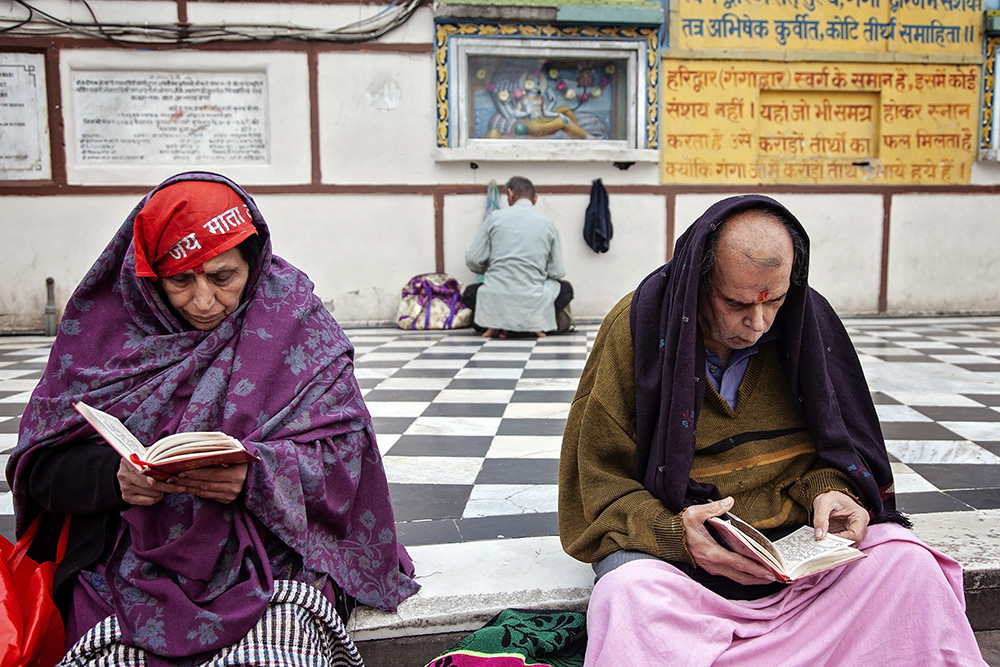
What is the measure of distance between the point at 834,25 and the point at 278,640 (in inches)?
307

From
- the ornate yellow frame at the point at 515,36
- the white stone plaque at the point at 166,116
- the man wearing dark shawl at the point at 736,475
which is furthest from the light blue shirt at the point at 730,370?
the white stone plaque at the point at 166,116

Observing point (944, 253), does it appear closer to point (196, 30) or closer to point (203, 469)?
point (196, 30)

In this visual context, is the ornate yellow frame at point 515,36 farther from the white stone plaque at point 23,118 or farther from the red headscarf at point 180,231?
the red headscarf at point 180,231

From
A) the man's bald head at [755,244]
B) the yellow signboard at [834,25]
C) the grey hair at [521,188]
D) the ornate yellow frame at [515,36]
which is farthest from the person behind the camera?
the yellow signboard at [834,25]

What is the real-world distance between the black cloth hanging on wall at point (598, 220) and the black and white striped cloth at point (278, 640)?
6.18 m

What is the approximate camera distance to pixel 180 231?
1529 mm

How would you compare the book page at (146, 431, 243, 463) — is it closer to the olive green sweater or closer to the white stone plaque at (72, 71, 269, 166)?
the olive green sweater

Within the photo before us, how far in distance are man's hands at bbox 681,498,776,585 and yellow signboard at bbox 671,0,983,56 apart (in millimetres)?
6717

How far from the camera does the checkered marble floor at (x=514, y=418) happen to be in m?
2.47

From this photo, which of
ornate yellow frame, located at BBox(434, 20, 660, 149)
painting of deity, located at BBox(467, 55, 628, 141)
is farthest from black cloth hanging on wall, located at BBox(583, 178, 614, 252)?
ornate yellow frame, located at BBox(434, 20, 660, 149)

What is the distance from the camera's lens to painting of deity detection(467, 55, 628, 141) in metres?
7.48

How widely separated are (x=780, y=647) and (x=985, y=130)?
26.1 feet

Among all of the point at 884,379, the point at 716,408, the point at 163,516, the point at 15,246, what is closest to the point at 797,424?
the point at 716,408

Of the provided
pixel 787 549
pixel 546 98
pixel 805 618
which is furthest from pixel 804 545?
pixel 546 98
